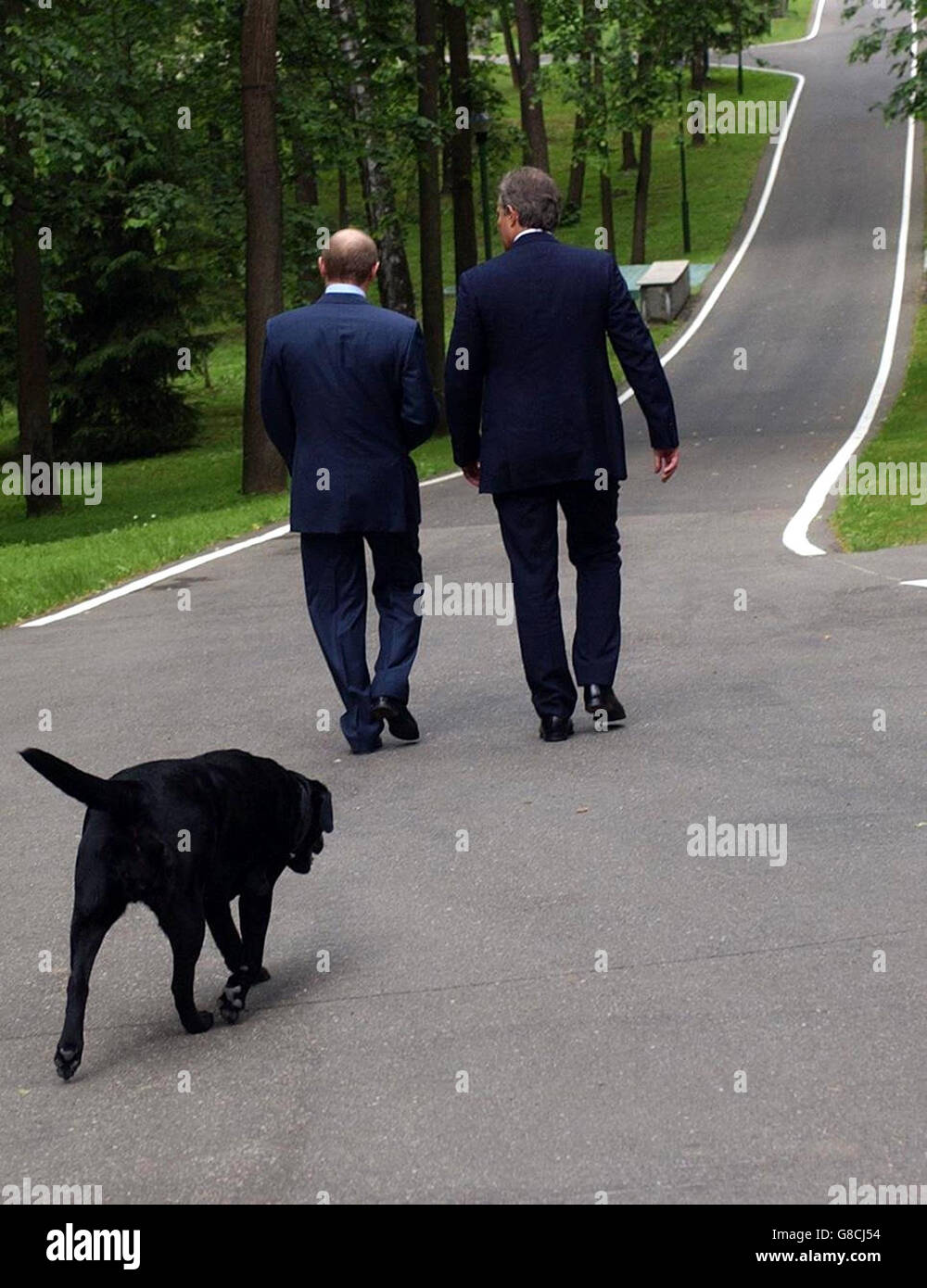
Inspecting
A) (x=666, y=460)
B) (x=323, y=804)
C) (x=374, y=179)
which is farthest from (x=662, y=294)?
(x=323, y=804)

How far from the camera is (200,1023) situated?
5.48 meters

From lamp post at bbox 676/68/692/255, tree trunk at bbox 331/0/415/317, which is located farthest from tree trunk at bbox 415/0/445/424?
lamp post at bbox 676/68/692/255

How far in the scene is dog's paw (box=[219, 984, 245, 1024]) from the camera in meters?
5.59

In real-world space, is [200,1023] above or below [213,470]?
above

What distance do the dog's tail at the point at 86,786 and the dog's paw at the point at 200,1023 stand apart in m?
0.66

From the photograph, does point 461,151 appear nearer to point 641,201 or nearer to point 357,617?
point 641,201

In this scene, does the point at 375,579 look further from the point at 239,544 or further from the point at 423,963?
the point at 239,544

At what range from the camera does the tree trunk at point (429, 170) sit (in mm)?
31859

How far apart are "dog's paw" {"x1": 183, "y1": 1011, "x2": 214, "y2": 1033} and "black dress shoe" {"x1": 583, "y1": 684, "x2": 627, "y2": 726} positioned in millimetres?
3622

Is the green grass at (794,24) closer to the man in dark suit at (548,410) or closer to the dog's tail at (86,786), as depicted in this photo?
the man in dark suit at (548,410)

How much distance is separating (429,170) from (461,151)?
3.29m

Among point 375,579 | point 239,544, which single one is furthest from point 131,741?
point 239,544

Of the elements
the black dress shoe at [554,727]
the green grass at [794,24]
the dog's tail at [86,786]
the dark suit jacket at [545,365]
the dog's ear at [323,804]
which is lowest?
the black dress shoe at [554,727]

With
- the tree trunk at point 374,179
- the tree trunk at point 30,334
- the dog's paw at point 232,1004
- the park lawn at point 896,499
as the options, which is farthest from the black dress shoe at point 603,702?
the tree trunk at point 30,334
